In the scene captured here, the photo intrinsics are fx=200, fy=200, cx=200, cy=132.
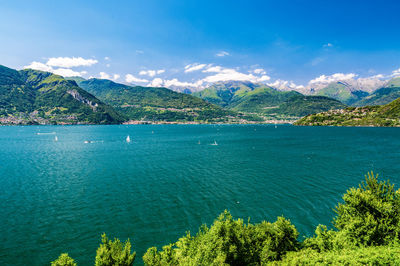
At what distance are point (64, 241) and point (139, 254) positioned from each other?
522 inches

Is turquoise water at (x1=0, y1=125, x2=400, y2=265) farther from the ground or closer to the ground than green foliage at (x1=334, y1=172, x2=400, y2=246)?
closer to the ground

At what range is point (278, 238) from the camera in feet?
75.7

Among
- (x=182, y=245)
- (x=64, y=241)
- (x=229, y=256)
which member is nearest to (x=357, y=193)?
(x=229, y=256)

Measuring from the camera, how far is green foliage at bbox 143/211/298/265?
19562 mm

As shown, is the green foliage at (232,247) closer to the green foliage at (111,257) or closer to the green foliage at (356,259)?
the green foliage at (111,257)

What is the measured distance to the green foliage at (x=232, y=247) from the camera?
19.6 meters

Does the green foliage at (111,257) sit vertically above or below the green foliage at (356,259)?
below

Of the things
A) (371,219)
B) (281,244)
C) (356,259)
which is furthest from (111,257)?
(371,219)

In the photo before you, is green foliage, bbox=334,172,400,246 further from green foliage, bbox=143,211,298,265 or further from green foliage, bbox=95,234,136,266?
green foliage, bbox=95,234,136,266

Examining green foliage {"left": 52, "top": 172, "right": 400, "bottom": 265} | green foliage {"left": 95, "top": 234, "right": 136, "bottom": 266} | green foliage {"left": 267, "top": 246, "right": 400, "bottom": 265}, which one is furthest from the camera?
green foliage {"left": 95, "top": 234, "right": 136, "bottom": 266}

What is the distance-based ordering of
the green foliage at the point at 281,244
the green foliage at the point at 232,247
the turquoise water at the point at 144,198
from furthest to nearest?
1. the turquoise water at the point at 144,198
2. the green foliage at the point at 232,247
3. the green foliage at the point at 281,244

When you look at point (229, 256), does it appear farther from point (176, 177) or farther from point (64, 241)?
point (176, 177)

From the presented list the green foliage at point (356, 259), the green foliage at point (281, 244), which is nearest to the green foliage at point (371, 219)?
the green foliage at point (281, 244)

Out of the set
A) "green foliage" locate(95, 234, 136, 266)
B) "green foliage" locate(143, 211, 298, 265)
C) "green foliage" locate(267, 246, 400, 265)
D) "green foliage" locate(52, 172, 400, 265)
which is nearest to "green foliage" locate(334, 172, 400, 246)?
"green foliage" locate(52, 172, 400, 265)
